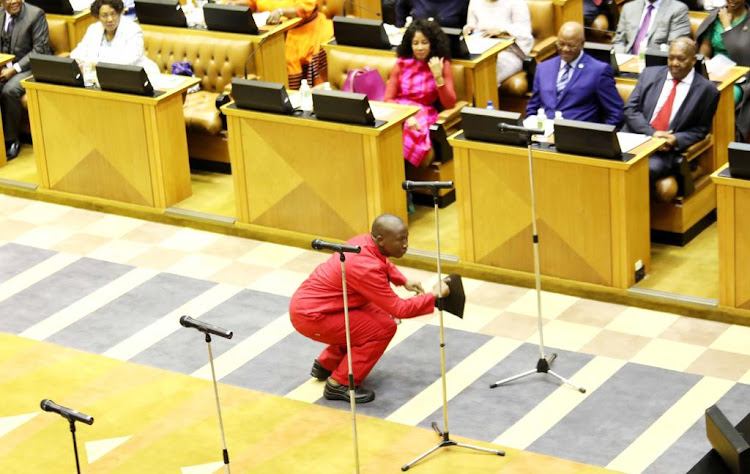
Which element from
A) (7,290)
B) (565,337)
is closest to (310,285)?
(565,337)

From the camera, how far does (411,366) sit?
739 cm

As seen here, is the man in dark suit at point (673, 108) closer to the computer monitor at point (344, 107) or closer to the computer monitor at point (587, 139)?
the computer monitor at point (587, 139)

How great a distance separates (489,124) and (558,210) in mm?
610

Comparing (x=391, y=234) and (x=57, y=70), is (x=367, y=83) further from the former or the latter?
(x=391, y=234)

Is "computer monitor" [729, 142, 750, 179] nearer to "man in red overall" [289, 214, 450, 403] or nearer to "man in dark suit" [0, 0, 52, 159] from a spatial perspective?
"man in red overall" [289, 214, 450, 403]

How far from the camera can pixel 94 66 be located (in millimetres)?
9609

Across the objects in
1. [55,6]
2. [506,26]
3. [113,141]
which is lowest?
[113,141]

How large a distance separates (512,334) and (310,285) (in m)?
1.24

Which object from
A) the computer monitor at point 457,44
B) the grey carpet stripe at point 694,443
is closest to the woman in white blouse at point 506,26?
the computer monitor at point 457,44

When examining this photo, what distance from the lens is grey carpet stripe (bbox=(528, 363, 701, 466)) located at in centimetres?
650

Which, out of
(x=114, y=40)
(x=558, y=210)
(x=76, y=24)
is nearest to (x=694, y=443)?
(x=558, y=210)

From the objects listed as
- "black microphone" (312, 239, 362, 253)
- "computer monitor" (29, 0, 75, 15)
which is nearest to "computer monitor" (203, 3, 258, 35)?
"computer monitor" (29, 0, 75, 15)

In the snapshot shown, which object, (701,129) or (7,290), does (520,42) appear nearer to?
(701,129)

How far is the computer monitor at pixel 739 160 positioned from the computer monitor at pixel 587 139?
2.01 ft
